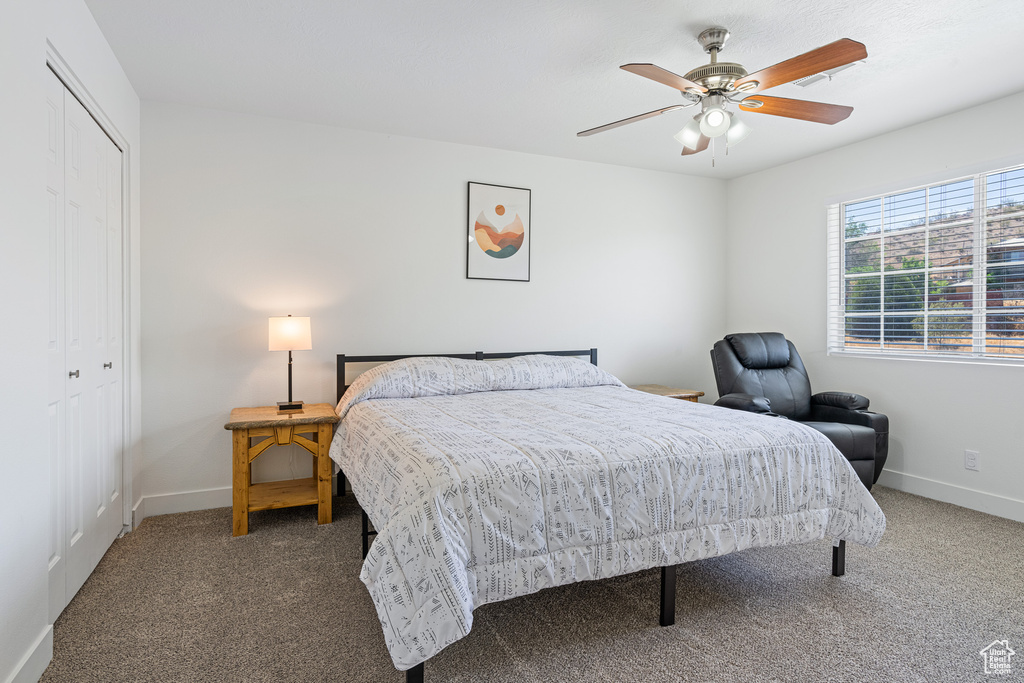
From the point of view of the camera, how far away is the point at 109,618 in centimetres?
209

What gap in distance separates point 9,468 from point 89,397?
0.98m

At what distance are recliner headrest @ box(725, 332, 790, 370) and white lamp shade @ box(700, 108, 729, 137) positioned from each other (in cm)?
202

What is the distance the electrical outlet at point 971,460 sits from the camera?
3406 millimetres

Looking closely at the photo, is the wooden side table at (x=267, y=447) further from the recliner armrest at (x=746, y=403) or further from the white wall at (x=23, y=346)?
the recliner armrest at (x=746, y=403)

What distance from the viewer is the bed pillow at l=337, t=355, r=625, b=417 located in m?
3.32

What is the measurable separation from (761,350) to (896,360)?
89cm

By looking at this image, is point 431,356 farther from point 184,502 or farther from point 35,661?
point 35,661

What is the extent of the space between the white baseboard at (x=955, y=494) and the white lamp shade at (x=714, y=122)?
9.44 ft

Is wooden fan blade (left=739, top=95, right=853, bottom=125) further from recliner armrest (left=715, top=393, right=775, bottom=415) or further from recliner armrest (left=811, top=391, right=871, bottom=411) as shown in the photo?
recliner armrest (left=811, top=391, right=871, bottom=411)

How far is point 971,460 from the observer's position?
3.43 metres

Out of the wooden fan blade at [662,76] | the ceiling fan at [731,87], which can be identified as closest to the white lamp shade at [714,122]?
the ceiling fan at [731,87]

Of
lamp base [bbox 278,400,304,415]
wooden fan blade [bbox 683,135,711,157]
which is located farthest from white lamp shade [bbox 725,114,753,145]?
lamp base [bbox 278,400,304,415]

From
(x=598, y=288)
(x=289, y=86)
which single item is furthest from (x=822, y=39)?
(x=289, y=86)

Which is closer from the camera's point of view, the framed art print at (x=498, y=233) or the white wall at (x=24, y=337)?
the white wall at (x=24, y=337)
